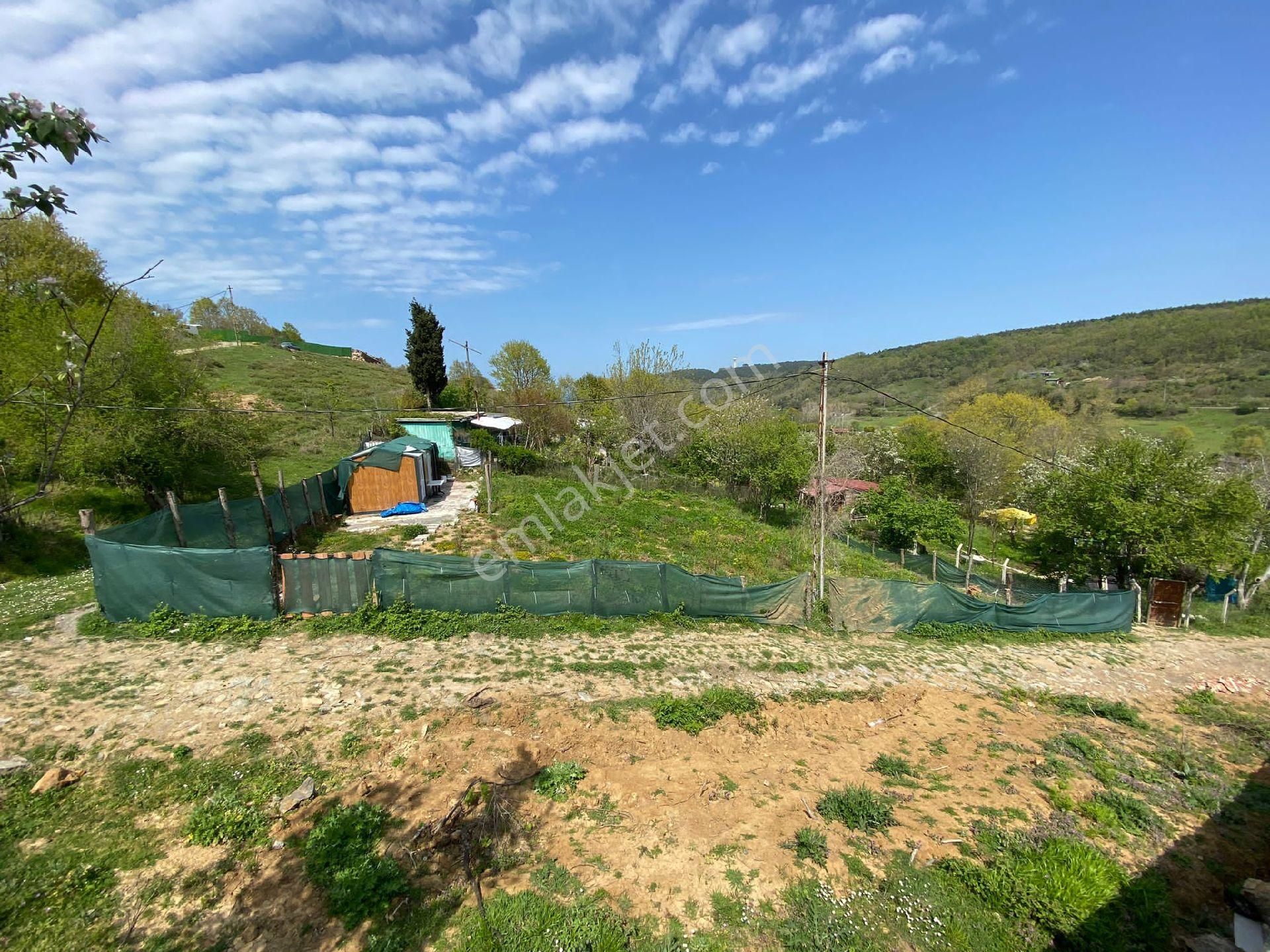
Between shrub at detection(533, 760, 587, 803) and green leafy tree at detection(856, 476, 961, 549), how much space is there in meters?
16.5

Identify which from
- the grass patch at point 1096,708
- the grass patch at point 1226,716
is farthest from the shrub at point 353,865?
the grass patch at point 1226,716

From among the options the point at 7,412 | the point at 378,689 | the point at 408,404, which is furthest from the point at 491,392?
the point at 378,689

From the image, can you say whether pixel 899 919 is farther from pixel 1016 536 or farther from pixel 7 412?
pixel 1016 536

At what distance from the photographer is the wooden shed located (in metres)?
17.5

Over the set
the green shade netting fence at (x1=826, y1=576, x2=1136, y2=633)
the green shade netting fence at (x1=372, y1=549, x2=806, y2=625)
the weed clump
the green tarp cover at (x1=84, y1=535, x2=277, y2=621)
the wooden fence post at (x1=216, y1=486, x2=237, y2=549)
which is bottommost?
the green shade netting fence at (x1=826, y1=576, x2=1136, y2=633)

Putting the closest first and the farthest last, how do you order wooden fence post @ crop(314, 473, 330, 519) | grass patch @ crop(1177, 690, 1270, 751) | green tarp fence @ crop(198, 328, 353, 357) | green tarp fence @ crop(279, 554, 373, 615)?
grass patch @ crop(1177, 690, 1270, 751)
green tarp fence @ crop(279, 554, 373, 615)
wooden fence post @ crop(314, 473, 330, 519)
green tarp fence @ crop(198, 328, 353, 357)

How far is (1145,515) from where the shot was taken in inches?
577

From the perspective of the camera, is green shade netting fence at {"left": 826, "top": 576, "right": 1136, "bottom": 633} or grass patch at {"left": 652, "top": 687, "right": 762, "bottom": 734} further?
green shade netting fence at {"left": 826, "top": 576, "right": 1136, "bottom": 633}

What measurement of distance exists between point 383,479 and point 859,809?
16554mm

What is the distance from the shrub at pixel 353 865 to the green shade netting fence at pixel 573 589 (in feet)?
16.4

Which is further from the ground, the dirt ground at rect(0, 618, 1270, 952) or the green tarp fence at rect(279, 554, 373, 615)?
the green tarp fence at rect(279, 554, 373, 615)

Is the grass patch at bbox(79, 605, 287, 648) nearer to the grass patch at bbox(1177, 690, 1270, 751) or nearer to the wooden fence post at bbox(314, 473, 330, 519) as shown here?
the wooden fence post at bbox(314, 473, 330, 519)

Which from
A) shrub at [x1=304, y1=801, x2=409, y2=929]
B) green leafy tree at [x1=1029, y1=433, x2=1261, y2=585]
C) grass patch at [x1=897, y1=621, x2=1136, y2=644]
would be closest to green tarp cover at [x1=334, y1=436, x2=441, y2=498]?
shrub at [x1=304, y1=801, x2=409, y2=929]

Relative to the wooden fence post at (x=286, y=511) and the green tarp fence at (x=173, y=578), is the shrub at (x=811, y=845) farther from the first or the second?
the wooden fence post at (x=286, y=511)
